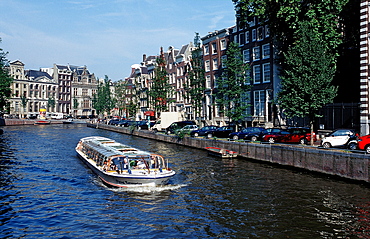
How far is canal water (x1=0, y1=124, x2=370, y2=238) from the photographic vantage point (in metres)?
17.6

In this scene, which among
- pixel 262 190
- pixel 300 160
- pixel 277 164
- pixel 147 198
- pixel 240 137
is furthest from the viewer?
pixel 240 137

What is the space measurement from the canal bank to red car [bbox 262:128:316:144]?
9.77ft

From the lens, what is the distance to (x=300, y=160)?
31469mm

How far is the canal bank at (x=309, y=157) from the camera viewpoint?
84.8 ft

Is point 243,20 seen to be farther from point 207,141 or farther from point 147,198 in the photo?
point 147,198

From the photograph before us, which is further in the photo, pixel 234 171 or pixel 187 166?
pixel 187 166

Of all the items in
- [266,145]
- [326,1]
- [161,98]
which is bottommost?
[266,145]

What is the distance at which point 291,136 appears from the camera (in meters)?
39.2

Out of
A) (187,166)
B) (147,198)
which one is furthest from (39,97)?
(147,198)

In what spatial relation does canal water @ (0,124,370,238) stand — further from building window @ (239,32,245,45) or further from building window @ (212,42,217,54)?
building window @ (212,42,217,54)

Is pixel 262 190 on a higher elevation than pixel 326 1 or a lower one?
lower

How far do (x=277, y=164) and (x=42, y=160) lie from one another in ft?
85.1

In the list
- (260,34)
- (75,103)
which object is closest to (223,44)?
(260,34)

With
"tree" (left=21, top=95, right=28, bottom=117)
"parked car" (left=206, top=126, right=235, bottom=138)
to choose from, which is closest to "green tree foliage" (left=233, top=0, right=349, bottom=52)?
"parked car" (left=206, top=126, right=235, bottom=138)
